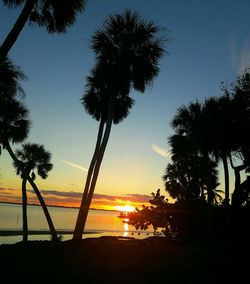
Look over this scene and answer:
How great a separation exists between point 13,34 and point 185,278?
947 centimetres

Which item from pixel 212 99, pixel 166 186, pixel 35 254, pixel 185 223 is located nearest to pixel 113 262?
pixel 35 254

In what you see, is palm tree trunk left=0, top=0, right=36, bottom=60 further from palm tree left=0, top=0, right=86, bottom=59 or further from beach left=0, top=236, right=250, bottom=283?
beach left=0, top=236, right=250, bottom=283

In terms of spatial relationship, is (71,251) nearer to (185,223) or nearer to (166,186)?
(185,223)

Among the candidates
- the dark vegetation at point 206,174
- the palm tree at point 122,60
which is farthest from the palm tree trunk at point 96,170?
the dark vegetation at point 206,174

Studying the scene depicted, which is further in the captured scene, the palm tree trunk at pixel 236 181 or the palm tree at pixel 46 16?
the palm tree trunk at pixel 236 181

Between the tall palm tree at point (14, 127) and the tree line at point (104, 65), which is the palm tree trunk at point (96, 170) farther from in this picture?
the tall palm tree at point (14, 127)

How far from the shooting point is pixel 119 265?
36.7 ft

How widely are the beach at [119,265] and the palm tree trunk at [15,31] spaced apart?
6.69m

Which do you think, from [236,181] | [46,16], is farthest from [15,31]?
[236,181]

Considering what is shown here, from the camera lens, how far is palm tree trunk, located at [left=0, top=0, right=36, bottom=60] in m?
12.3

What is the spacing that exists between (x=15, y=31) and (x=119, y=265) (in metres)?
8.43

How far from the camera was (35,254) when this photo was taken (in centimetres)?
1279

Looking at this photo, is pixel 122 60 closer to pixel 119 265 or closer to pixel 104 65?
pixel 104 65

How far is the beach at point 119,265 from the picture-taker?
987 cm
